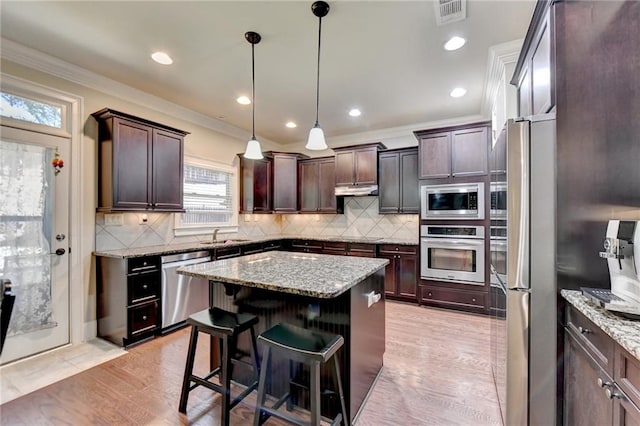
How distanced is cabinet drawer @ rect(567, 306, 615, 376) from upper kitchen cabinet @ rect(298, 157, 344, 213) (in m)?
3.95

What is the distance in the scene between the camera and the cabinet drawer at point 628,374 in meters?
0.92

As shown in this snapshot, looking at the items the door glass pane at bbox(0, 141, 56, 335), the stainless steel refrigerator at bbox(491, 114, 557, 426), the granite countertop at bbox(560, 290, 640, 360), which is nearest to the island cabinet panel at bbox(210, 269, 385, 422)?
the stainless steel refrigerator at bbox(491, 114, 557, 426)

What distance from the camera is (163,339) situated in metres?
3.05

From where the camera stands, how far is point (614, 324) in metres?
1.06

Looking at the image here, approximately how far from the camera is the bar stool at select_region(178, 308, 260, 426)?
171 centimetres

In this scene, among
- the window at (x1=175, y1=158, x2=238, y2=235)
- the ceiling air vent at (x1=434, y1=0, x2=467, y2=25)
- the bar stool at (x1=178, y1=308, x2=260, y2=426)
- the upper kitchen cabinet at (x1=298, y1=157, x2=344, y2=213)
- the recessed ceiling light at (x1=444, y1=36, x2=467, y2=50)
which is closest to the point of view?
the bar stool at (x1=178, y1=308, x2=260, y2=426)

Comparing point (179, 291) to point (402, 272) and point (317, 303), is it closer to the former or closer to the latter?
point (317, 303)

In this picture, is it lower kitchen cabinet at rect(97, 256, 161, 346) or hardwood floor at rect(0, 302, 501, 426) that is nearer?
hardwood floor at rect(0, 302, 501, 426)

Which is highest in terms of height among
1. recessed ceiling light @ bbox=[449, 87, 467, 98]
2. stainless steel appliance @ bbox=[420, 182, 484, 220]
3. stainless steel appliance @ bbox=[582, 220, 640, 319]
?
recessed ceiling light @ bbox=[449, 87, 467, 98]

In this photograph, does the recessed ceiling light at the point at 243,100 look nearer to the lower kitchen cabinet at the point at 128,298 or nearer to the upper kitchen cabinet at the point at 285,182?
the upper kitchen cabinet at the point at 285,182

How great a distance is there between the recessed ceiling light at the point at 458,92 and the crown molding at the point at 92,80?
3.36m

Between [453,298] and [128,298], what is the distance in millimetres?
3841

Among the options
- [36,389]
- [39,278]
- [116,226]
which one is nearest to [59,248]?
[39,278]

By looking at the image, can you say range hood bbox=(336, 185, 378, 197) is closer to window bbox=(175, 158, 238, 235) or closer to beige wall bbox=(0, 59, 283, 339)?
window bbox=(175, 158, 238, 235)
